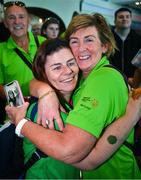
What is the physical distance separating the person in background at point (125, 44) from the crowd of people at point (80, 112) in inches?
92.2

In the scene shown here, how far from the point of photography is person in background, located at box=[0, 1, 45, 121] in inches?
109

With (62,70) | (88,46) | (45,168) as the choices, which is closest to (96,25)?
(88,46)

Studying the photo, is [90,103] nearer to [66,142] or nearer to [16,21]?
[66,142]

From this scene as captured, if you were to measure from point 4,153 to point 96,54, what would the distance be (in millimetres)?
714

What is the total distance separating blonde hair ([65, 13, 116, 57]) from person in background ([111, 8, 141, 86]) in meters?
2.40

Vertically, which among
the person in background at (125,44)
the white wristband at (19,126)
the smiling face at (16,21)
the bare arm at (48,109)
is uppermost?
the smiling face at (16,21)

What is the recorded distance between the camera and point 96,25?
155 centimetres

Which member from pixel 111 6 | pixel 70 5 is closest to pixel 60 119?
pixel 70 5

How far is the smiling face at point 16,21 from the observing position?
2.96 metres

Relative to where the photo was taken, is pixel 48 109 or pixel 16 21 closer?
pixel 48 109

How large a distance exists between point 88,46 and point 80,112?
1.69ft

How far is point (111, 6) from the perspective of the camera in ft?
37.1

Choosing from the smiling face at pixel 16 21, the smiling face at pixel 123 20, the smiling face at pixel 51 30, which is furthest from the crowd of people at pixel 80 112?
the smiling face at pixel 51 30

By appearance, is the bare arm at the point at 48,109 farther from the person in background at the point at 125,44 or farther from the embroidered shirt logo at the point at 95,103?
the person in background at the point at 125,44
